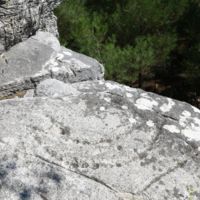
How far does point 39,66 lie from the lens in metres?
3.18

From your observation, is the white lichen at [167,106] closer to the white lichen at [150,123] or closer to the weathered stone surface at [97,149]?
the weathered stone surface at [97,149]

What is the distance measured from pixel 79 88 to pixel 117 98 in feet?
1.30

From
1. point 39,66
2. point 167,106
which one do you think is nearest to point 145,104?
point 167,106

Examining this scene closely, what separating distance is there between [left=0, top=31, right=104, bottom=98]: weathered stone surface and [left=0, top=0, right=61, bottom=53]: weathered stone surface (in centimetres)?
7

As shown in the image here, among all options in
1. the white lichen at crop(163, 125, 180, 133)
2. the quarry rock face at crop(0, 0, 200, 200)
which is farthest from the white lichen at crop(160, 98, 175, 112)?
the white lichen at crop(163, 125, 180, 133)

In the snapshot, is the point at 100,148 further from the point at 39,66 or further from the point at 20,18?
the point at 20,18

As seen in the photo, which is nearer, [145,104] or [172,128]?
[172,128]

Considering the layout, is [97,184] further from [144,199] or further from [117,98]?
[117,98]

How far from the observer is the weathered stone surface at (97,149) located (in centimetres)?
163

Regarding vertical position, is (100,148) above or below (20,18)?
above

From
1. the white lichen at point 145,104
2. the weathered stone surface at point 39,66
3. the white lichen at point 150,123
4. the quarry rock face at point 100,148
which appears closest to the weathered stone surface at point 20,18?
the weathered stone surface at point 39,66

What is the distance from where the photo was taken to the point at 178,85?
5.53m

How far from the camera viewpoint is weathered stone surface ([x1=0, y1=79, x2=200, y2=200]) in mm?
1626

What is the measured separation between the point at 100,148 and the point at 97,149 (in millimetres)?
14
